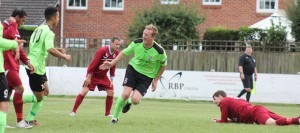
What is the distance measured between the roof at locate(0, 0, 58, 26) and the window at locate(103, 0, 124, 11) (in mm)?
2905

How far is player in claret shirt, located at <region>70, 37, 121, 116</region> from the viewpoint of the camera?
58.1 feet

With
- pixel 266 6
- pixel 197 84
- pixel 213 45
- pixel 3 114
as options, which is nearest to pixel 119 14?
pixel 266 6

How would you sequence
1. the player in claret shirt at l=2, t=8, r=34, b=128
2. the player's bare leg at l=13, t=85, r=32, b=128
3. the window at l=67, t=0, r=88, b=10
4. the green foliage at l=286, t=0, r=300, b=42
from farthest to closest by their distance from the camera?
1. the window at l=67, t=0, r=88, b=10
2. the green foliage at l=286, t=0, r=300, b=42
3. the player's bare leg at l=13, t=85, r=32, b=128
4. the player in claret shirt at l=2, t=8, r=34, b=128

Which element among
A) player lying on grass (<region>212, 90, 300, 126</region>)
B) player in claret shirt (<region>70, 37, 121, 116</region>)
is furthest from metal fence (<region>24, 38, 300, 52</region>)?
player lying on grass (<region>212, 90, 300, 126</region>)

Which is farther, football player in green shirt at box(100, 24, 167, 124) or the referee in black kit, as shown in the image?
the referee in black kit

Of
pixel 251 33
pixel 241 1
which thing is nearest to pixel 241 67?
pixel 251 33

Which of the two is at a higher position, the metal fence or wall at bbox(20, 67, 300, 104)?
the metal fence

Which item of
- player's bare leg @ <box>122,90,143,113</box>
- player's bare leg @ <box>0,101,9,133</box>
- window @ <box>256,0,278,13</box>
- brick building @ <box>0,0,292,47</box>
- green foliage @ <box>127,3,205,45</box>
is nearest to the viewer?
player's bare leg @ <box>0,101,9,133</box>

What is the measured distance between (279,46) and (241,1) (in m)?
9.11

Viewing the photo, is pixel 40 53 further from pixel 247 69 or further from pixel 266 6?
pixel 266 6

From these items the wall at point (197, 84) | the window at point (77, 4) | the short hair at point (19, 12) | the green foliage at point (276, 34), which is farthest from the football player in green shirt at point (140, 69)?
the window at point (77, 4)

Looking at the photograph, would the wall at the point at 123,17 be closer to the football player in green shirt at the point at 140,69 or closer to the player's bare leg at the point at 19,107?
the football player in green shirt at the point at 140,69

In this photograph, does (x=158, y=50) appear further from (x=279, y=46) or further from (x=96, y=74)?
(x=279, y=46)

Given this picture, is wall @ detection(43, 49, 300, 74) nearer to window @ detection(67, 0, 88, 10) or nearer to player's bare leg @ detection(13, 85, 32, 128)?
window @ detection(67, 0, 88, 10)
